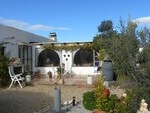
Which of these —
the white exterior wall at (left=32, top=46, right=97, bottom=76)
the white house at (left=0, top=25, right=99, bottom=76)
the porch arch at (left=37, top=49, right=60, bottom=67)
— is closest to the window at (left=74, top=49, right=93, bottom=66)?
the white house at (left=0, top=25, right=99, bottom=76)

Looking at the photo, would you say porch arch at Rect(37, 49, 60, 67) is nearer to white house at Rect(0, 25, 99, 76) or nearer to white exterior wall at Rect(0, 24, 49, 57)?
white house at Rect(0, 25, 99, 76)

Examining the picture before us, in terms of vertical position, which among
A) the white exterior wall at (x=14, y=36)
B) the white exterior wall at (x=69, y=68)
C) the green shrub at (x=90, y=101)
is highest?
the white exterior wall at (x=14, y=36)

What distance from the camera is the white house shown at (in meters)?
26.0

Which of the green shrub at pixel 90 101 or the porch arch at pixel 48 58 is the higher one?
the porch arch at pixel 48 58

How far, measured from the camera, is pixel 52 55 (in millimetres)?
27500

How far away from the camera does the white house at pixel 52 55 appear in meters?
26.0

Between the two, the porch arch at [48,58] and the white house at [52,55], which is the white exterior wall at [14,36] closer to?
the white house at [52,55]

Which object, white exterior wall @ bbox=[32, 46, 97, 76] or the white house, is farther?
white exterior wall @ bbox=[32, 46, 97, 76]

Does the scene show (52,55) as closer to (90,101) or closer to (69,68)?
(69,68)

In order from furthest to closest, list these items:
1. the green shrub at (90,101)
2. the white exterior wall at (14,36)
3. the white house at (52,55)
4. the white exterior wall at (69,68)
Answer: the white exterior wall at (69,68) → the white house at (52,55) → the white exterior wall at (14,36) → the green shrub at (90,101)

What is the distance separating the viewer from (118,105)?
939 cm

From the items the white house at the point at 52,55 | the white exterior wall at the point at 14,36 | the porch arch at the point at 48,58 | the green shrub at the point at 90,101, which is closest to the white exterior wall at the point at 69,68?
the white house at the point at 52,55

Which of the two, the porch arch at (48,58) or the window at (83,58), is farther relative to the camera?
the porch arch at (48,58)

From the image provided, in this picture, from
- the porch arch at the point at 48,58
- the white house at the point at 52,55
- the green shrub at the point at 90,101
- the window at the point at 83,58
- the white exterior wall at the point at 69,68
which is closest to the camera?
the green shrub at the point at 90,101
